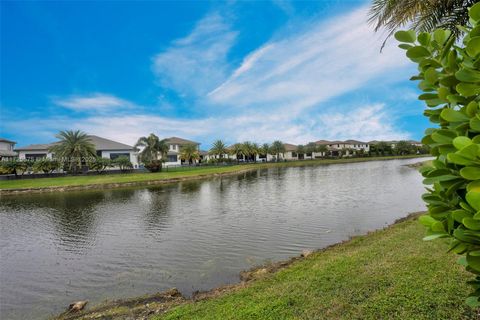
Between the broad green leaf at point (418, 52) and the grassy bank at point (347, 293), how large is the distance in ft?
12.1

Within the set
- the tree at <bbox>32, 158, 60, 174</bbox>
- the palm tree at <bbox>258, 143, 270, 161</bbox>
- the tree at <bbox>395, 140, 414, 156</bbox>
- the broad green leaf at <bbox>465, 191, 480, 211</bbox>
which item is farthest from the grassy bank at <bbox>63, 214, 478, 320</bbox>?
the tree at <bbox>395, 140, 414, 156</bbox>

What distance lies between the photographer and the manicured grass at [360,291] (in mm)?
3977

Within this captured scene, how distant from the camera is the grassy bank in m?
4.02

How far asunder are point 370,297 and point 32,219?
20.8m

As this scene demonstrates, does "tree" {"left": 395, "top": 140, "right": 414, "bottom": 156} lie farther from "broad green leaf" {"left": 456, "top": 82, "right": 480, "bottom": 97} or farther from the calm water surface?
"broad green leaf" {"left": 456, "top": 82, "right": 480, "bottom": 97}

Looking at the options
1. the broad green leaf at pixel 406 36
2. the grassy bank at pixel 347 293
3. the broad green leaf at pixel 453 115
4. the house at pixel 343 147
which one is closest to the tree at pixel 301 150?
the house at pixel 343 147

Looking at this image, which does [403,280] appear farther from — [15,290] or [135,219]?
[135,219]

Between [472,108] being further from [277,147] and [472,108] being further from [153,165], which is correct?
[277,147]

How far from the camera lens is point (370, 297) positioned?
443 centimetres

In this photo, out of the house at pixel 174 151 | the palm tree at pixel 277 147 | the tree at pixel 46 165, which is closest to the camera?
the tree at pixel 46 165

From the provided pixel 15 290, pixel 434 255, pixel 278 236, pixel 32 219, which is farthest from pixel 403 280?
pixel 32 219

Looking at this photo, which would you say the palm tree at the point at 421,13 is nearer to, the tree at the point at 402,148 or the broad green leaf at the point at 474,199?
the broad green leaf at the point at 474,199

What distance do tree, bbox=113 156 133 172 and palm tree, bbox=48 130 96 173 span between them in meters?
4.89

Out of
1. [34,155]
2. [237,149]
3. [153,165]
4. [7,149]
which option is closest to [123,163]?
[153,165]
